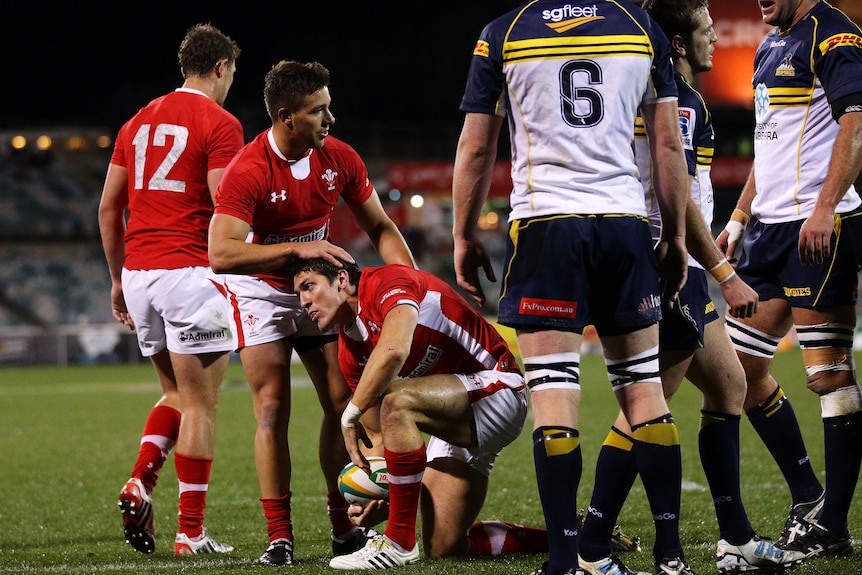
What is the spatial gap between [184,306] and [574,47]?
2412 mm

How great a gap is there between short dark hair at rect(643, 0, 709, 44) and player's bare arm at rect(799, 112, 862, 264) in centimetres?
70

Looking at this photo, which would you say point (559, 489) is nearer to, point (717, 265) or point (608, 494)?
point (608, 494)

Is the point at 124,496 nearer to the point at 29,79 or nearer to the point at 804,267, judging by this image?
the point at 804,267

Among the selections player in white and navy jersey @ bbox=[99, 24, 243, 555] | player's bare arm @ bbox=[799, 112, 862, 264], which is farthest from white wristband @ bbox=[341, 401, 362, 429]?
player's bare arm @ bbox=[799, 112, 862, 264]

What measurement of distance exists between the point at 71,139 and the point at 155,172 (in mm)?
31624

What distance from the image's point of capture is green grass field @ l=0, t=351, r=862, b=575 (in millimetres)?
4207

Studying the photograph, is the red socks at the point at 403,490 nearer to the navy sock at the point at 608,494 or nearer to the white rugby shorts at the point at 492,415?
the white rugby shorts at the point at 492,415

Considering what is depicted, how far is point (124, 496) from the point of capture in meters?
4.56

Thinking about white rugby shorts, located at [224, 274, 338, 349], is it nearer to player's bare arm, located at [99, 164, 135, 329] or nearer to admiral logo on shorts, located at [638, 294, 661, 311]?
player's bare arm, located at [99, 164, 135, 329]

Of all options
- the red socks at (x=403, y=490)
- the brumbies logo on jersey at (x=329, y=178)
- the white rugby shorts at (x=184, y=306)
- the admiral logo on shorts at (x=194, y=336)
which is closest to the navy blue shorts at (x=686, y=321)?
the red socks at (x=403, y=490)

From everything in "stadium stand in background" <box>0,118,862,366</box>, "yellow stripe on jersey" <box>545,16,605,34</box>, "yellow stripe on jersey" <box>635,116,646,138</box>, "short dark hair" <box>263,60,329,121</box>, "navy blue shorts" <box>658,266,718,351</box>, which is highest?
"yellow stripe on jersey" <box>545,16,605,34</box>

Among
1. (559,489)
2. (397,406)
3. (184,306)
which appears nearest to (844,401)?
(559,489)

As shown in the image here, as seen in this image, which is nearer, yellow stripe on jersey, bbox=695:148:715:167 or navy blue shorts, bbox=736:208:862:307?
yellow stripe on jersey, bbox=695:148:715:167

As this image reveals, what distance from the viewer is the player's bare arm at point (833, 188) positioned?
12.8ft
